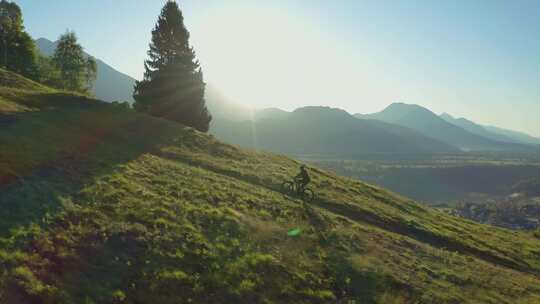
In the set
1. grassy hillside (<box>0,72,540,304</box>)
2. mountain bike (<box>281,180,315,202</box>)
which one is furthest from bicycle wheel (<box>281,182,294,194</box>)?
grassy hillside (<box>0,72,540,304</box>)

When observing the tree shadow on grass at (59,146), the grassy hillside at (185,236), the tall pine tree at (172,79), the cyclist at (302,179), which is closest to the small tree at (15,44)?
the tall pine tree at (172,79)

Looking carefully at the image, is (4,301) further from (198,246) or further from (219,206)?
(219,206)

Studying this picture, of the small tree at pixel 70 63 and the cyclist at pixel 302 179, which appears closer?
the cyclist at pixel 302 179

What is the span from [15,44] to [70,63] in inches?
396

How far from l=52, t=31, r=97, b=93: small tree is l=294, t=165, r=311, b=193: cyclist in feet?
208

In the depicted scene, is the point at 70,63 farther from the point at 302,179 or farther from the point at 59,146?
the point at 302,179

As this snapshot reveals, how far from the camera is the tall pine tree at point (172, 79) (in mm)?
58406

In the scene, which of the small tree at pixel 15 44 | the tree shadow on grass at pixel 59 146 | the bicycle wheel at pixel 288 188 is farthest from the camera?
the small tree at pixel 15 44

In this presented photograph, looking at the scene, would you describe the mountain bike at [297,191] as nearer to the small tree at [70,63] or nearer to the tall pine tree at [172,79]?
the tall pine tree at [172,79]

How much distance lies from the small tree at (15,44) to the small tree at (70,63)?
4951mm

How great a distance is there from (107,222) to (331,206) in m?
22.9

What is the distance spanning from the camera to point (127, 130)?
41.7 metres

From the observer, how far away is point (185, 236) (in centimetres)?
2072

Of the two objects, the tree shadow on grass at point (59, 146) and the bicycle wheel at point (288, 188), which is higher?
the tree shadow on grass at point (59, 146)
